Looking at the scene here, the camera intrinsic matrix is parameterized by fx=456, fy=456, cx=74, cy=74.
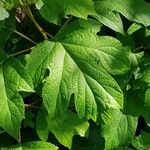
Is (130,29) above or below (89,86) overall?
above

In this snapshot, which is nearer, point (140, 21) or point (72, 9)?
point (72, 9)

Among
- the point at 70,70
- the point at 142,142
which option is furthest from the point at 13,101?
the point at 142,142

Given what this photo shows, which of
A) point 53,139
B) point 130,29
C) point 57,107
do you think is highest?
point 130,29

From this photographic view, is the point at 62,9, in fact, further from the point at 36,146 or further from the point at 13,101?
the point at 36,146

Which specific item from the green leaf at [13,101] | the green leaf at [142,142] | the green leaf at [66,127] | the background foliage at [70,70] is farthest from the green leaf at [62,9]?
the green leaf at [142,142]

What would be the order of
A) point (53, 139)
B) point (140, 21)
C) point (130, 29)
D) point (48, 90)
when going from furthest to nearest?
point (53, 139)
point (130, 29)
point (140, 21)
point (48, 90)

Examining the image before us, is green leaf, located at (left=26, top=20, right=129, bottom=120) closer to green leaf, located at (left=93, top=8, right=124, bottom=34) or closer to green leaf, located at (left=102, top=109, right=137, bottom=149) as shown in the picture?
green leaf, located at (left=93, top=8, right=124, bottom=34)

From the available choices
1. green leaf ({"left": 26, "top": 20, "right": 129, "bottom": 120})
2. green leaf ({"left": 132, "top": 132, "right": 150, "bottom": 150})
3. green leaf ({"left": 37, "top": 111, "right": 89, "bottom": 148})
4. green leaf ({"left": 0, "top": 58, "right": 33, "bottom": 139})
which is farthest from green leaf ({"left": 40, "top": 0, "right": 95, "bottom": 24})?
green leaf ({"left": 132, "top": 132, "right": 150, "bottom": 150})

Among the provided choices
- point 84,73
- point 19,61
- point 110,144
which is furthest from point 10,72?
point 110,144

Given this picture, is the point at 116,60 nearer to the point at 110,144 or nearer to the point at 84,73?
the point at 84,73
